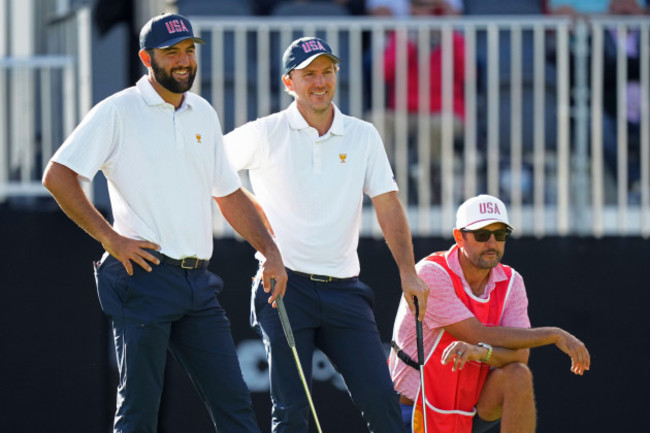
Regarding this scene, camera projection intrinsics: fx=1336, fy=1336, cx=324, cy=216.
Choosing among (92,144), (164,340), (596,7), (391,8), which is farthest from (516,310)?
(596,7)

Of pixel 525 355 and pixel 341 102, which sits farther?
pixel 341 102

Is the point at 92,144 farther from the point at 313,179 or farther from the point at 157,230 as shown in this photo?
the point at 313,179

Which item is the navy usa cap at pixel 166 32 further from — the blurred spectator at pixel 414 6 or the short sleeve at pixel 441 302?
the blurred spectator at pixel 414 6

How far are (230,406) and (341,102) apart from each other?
327 cm

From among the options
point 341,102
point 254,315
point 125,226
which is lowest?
point 254,315

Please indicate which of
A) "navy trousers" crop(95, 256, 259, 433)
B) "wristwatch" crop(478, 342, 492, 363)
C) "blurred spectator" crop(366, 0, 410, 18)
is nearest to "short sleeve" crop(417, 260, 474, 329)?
"wristwatch" crop(478, 342, 492, 363)

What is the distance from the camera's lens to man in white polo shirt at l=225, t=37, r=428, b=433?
5703mm

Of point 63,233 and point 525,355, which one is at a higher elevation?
point 63,233

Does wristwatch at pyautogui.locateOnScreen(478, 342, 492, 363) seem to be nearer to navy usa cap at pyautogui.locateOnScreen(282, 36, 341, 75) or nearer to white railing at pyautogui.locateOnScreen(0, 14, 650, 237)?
navy usa cap at pyautogui.locateOnScreen(282, 36, 341, 75)

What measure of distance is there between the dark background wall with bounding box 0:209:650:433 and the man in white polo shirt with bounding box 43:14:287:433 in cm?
237

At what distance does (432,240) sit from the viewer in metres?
7.76

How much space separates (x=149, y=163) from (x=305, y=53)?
0.98 m

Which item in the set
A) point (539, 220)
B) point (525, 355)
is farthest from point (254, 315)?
point (539, 220)

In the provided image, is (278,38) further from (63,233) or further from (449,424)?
(449,424)
